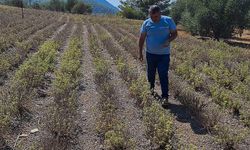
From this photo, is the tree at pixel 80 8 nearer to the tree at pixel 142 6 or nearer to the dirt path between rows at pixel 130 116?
the tree at pixel 142 6

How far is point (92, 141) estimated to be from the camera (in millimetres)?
6285

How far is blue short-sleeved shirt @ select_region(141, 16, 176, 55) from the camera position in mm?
8344

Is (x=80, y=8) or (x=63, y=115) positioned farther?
(x=80, y=8)

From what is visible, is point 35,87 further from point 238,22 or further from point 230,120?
point 238,22

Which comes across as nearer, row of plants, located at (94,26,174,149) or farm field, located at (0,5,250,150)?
row of plants, located at (94,26,174,149)

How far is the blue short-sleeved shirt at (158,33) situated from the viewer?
8.34 metres

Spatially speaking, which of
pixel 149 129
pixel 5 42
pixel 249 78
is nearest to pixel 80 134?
pixel 149 129

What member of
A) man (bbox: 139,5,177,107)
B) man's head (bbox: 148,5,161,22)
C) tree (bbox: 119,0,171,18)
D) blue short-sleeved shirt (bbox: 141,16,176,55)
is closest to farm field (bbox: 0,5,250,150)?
man (bbox: 139,5,177,107)

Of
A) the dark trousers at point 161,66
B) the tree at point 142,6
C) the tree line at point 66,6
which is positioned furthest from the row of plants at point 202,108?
the tree line at point 66,6

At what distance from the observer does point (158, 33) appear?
841cm

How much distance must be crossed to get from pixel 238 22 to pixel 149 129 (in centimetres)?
3496

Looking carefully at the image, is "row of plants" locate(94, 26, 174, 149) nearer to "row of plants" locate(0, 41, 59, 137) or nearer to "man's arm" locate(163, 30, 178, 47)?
"man's arm" locate(163, 30, 178, 47)

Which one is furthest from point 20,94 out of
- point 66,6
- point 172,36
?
point 66,6

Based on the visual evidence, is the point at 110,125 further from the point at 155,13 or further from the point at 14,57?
the point at 14,57
